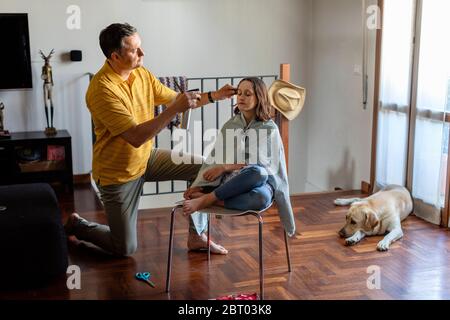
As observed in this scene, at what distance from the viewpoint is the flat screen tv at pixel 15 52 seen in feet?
15.4

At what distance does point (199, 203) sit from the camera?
2.81 metres

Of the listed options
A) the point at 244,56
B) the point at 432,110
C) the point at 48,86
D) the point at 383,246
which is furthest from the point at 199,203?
the point at 244,56

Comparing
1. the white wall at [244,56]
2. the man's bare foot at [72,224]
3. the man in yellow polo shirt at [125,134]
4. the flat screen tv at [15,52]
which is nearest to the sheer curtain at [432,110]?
the white wall at [244,56]

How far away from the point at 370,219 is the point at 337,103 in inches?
69.0

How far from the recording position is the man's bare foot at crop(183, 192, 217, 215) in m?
2.81

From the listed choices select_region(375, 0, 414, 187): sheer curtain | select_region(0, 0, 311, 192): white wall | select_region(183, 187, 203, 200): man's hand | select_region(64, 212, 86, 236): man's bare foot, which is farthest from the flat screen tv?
select_region(375, 0, 414, 187): sheer curtain

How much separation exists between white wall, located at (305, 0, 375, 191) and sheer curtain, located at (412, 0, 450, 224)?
0.65 meters

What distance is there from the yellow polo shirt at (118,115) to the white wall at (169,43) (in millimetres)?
1919

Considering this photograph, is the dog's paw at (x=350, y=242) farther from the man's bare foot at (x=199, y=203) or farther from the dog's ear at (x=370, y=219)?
the man's bare foot at (x=199, y=203)

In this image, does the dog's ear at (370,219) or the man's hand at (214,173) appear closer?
the man's hand at (214,173)

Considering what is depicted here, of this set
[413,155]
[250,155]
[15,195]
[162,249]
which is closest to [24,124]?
[15,195]

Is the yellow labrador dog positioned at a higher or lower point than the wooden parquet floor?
higher

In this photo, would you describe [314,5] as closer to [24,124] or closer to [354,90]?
[354,90]

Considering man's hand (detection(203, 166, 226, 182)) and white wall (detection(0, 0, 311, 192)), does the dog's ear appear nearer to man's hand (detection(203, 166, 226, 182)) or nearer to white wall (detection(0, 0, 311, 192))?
man's hand (detection(203, 166, 226, 182))
